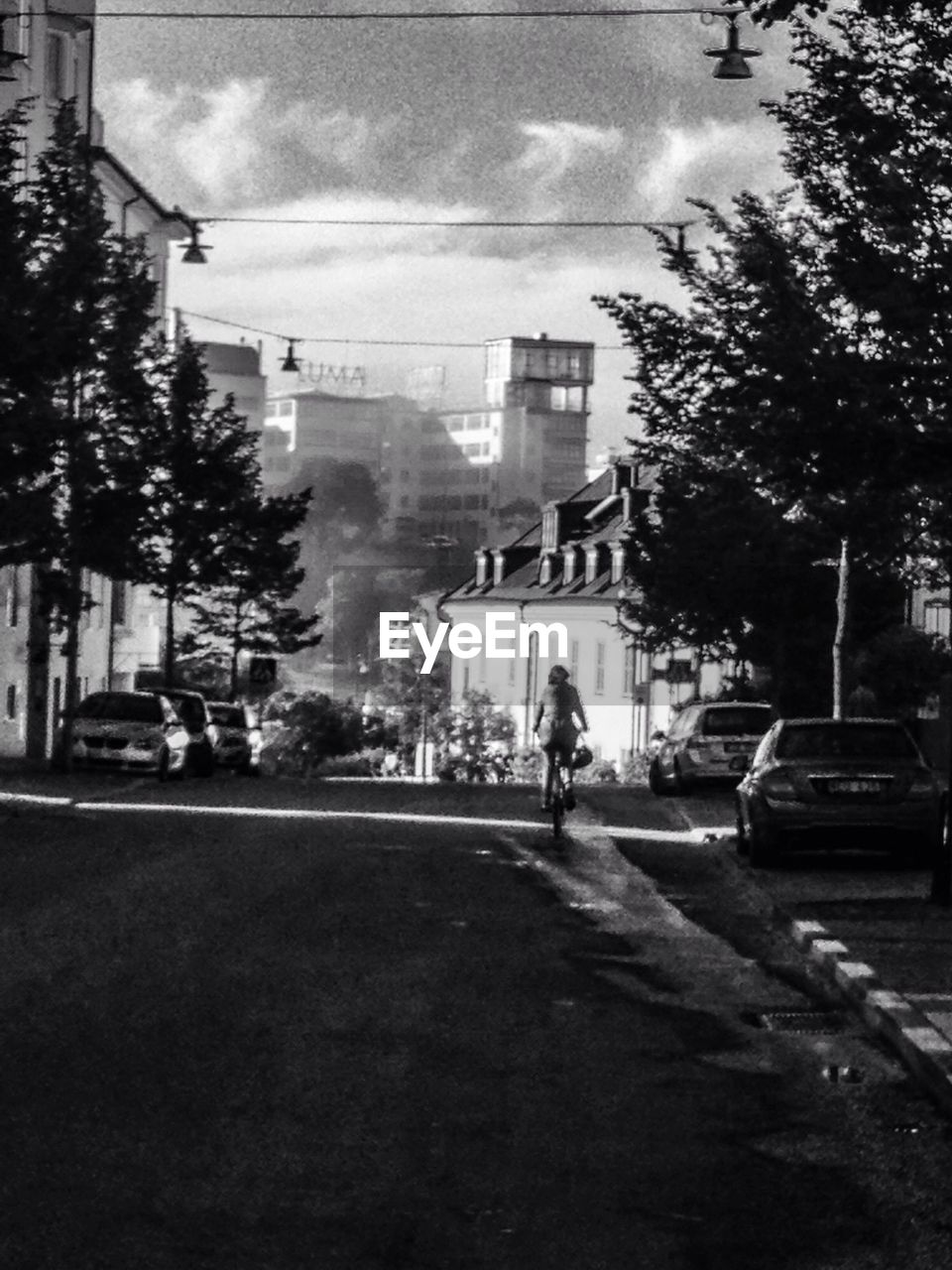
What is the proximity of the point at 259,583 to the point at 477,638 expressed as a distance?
150ft

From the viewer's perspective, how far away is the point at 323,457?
18900 cm

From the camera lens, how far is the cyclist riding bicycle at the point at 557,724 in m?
27.9

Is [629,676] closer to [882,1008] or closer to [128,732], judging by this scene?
[128,732]

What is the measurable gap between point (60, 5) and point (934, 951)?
203ft

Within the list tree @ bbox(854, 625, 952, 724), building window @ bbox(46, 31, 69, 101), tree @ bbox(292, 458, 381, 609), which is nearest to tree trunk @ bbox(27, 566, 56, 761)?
building window @ bbox(46, 31, 69, 101)

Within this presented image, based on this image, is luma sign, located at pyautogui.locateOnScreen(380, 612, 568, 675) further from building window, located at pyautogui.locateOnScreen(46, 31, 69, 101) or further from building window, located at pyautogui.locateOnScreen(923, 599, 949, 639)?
building window, located at pyautogui.locateOnScreen(923, 599, 949, 639)

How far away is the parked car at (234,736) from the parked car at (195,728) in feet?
18.6

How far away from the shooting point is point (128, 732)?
156 feet

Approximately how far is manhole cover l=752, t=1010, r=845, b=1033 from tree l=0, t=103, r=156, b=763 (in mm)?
18104

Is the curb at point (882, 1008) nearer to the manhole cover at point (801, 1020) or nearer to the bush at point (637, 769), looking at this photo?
the manhole cover at point (801, 1020)

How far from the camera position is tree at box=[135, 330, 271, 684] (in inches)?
2416

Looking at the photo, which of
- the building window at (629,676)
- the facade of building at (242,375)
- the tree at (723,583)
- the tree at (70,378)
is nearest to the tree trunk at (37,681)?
the tree at (70,378)

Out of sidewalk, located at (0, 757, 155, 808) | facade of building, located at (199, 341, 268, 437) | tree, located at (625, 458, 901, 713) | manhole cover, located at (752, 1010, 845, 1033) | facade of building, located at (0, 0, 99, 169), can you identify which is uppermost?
facade of building, located at (199, 341, 268, 437)

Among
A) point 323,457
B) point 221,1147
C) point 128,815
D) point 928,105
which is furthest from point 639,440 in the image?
point 323,457
